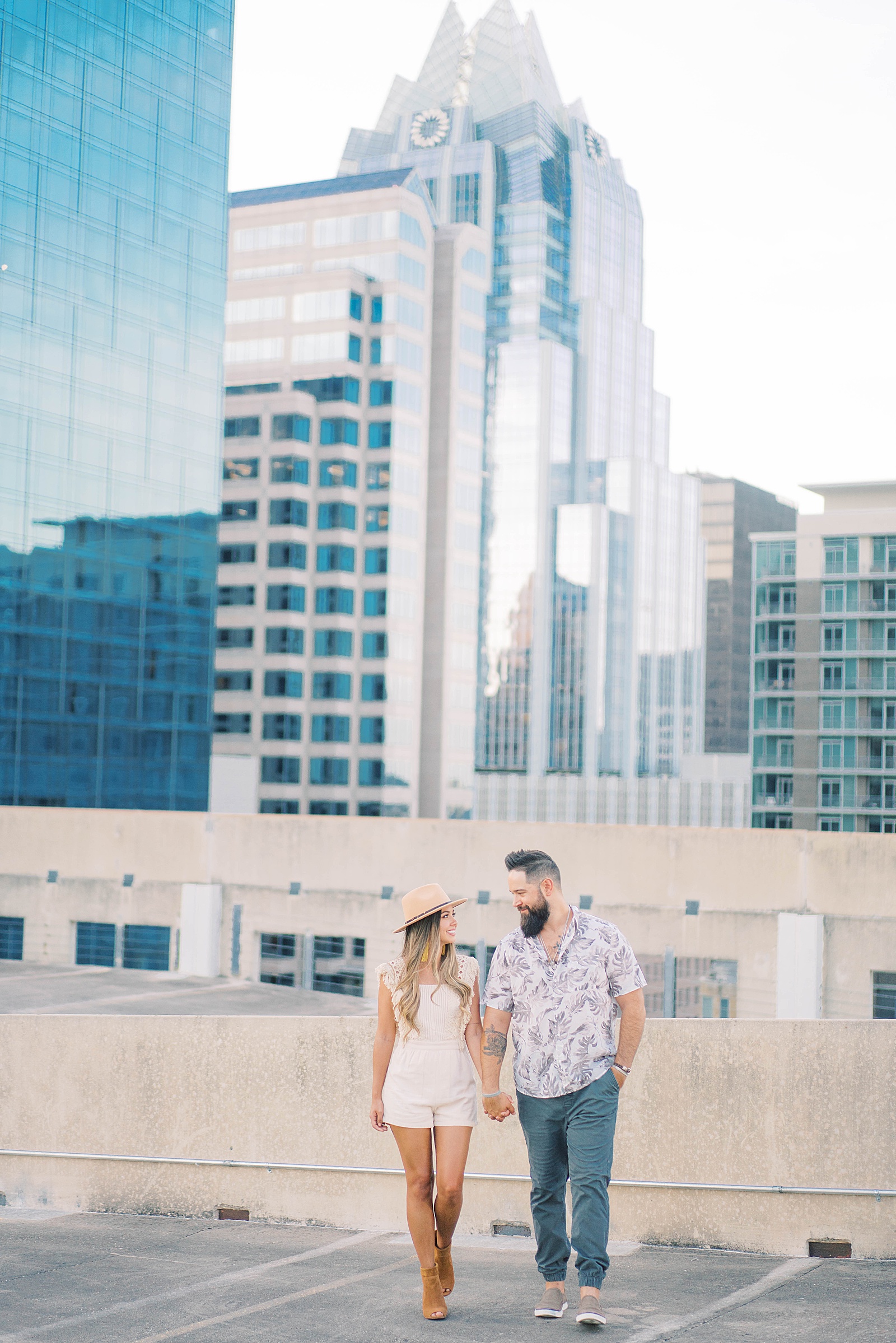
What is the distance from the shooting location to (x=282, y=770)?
86062 millimetres

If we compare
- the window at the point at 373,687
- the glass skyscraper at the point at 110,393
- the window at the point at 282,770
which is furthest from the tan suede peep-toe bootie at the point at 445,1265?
the window at the point at 373,687

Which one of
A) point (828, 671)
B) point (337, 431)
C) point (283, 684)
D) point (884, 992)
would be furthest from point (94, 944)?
point (828, 671)

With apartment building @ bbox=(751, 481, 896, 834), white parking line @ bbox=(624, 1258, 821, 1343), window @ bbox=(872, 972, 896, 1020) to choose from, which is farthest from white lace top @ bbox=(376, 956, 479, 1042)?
apartment building @ bbox=(751, 481, 896, 834)

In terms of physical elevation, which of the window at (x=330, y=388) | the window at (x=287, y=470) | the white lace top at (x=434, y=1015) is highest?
the window at (x=330, y=388)

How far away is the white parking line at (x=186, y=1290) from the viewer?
5094mm

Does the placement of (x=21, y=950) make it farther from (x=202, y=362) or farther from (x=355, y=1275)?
(x=202, y=362)

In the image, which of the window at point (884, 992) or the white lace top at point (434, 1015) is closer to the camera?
the white lace top at point (434, 1015)

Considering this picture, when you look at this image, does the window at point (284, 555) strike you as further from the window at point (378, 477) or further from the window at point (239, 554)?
the window at point (378, 477)

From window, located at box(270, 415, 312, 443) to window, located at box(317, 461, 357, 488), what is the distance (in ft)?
6.82

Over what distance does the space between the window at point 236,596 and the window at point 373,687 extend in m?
8.50

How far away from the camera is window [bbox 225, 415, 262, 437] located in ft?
282

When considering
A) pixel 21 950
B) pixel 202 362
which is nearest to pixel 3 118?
pixel 202 362

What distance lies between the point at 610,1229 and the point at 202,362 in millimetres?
51546

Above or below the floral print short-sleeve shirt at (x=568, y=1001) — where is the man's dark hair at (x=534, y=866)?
above
